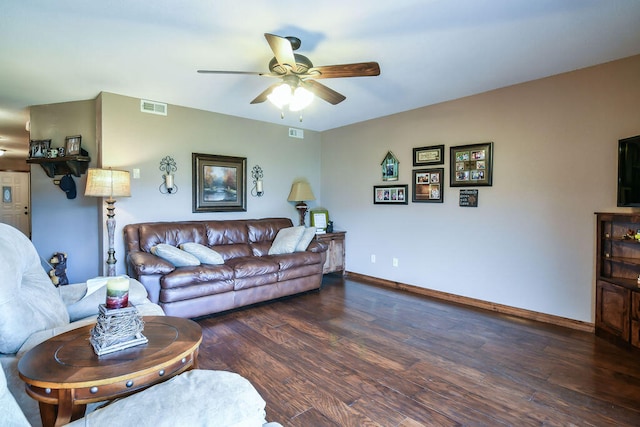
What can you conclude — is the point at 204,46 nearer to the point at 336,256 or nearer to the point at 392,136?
the point at 392,136

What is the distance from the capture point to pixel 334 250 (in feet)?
17.1

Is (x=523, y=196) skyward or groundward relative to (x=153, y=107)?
groundward

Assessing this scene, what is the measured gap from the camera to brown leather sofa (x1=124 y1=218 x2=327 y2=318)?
314 cm

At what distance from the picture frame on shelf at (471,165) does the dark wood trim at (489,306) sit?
144 centimetres

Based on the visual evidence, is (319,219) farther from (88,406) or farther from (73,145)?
(88,406)

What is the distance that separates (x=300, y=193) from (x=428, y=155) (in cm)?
215

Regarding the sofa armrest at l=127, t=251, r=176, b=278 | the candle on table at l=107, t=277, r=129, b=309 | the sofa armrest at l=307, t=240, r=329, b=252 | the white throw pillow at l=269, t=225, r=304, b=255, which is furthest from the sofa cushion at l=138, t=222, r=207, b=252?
the candle on table at l=107, t=277, r=129, b=309

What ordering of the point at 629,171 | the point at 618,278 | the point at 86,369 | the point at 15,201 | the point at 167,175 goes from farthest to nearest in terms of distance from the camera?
the point at 15,201 < the point at 167,175 < the point at 618,278 < the point at 629,171 < the point at 86,369

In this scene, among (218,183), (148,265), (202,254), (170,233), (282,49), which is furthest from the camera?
(218,183)

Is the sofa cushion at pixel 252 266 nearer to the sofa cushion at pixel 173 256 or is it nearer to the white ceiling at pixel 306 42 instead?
the sofa cushion at pixel 173 256

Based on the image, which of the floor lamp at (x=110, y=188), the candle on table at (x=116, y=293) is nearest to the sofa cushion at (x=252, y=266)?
the floor lamp at (x=110, y=188)

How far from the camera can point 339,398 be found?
2025 mm

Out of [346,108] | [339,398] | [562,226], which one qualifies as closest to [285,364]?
[339,398]

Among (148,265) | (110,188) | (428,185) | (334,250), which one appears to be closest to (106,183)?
(110,188)
